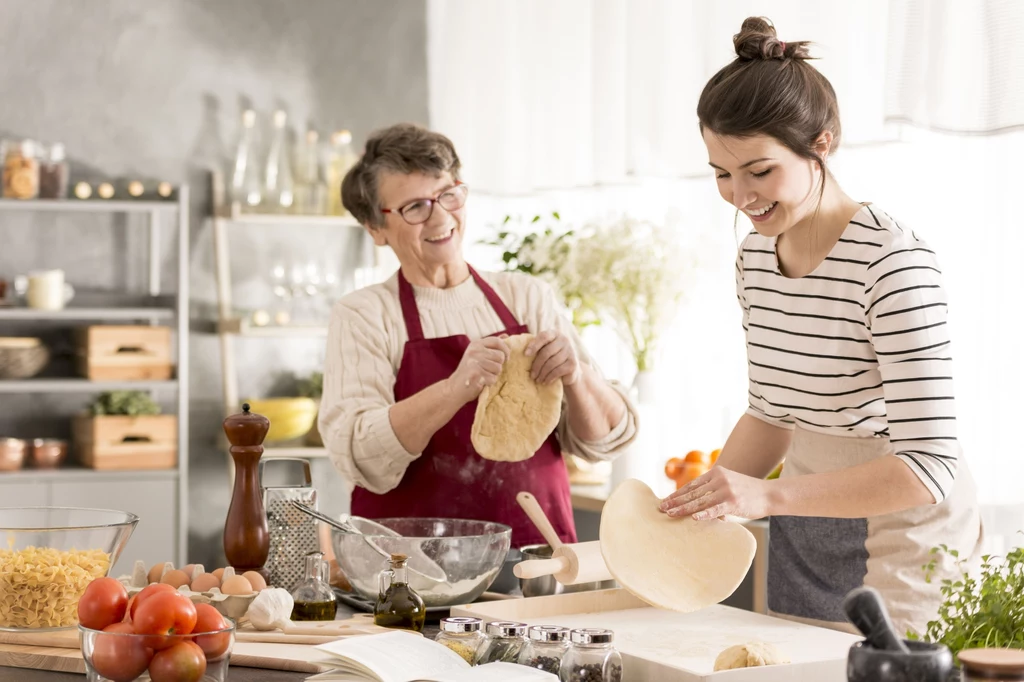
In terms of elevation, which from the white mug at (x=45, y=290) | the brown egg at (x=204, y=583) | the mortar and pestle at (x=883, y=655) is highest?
the white mug at (x=45, y=290)

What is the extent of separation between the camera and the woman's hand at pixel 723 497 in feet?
4.91

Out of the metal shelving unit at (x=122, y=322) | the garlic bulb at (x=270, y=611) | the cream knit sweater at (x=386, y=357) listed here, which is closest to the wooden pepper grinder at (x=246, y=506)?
the garlic bulb at (x=270, y=611)

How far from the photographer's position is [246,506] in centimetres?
183

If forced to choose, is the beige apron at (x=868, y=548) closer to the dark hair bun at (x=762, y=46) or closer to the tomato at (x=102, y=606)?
the dark hair bun at (x=762, y=46)

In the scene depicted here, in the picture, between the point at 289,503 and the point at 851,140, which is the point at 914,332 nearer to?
the point at 289,503

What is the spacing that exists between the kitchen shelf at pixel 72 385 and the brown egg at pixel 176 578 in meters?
2.64

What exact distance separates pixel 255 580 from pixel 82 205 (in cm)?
297

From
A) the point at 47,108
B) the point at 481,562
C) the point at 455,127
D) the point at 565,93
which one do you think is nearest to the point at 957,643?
the point at 481,562

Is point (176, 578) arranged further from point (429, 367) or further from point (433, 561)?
point (429, 367)

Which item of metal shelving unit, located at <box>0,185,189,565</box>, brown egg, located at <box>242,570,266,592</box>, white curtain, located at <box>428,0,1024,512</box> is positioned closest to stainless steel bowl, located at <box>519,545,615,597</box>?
brown egg, located at <box>242,570,266,592</box>

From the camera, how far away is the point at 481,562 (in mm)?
1748

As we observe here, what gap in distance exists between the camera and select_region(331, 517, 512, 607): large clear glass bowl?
171 centimetres

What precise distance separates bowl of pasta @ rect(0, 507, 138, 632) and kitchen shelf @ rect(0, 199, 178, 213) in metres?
2.87

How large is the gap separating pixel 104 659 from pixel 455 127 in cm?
366
